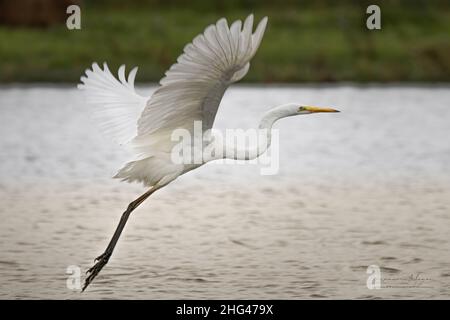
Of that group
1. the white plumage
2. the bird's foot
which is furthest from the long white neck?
the bird's foot

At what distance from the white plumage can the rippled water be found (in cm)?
92

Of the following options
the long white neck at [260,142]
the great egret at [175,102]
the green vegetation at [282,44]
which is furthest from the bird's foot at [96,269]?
the green vegetation at [282,44]

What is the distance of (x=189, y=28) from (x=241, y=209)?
523 inches

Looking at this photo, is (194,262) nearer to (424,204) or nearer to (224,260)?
(224,260)

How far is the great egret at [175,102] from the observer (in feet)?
20.1

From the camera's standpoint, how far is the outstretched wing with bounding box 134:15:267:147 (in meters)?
6.05

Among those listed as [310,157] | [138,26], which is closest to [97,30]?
[138,26]

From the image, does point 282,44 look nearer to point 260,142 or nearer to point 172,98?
point 260,142

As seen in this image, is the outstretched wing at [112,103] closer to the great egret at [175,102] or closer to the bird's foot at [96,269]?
the great egret at [175,102]

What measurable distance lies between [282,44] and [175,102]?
15.3m

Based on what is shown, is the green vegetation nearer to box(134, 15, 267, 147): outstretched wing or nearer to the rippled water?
the rippled water

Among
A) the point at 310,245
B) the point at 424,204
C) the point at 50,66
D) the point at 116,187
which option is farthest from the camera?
the point at 50,66

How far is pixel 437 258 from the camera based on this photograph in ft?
27.1

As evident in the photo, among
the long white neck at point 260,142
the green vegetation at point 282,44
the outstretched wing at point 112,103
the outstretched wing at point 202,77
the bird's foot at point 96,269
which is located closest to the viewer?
the outstretched wing at point 202,77
